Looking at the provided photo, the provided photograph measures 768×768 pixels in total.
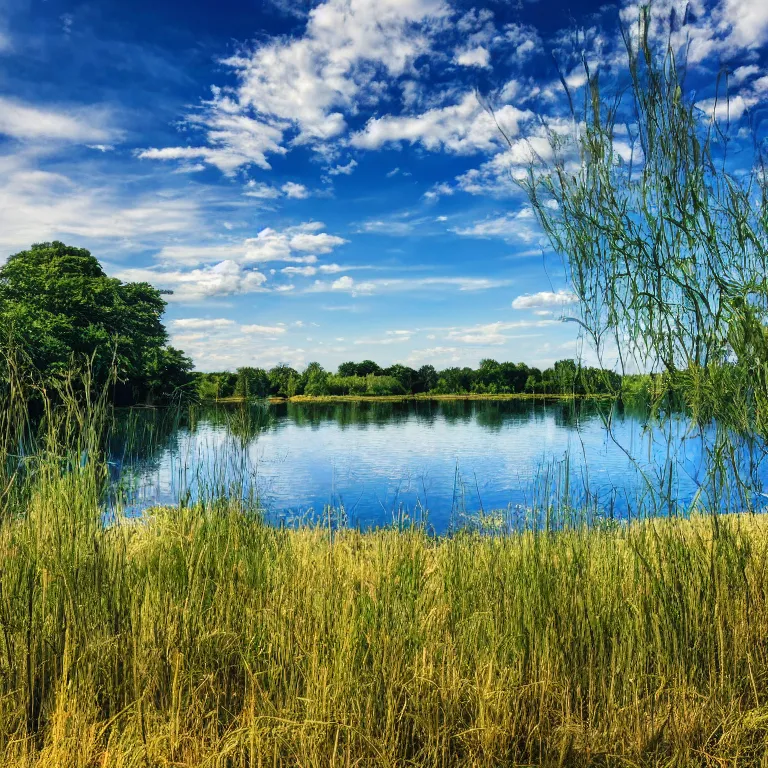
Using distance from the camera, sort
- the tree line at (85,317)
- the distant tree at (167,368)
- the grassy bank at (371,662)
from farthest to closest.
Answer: the distant tree at (167,368) < the tree line at (85,317) < the grassy bank at (371,662)

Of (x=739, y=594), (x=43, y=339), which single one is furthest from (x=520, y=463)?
(x=739, y=594)

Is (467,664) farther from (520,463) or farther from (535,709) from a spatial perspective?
(520,463)

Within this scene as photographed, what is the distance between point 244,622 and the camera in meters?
2.93

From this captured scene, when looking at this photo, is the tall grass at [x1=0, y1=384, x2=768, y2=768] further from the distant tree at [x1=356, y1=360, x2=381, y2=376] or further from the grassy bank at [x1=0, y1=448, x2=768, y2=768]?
the distant tree at [x1=356, y1=360, x2=381, y2=376]

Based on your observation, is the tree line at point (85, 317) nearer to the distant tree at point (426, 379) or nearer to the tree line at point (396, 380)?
the tree line at point (396, 380)

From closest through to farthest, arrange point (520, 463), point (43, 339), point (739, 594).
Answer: point (739, 594) < point (43, 339) < point (520, 463)

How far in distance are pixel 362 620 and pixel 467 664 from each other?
52 centimetres

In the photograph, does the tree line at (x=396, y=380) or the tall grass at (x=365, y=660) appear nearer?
the tall grass at (x=365, y=660)

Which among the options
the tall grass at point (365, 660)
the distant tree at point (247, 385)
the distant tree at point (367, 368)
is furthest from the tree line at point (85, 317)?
the distant tree at point (367, 368)

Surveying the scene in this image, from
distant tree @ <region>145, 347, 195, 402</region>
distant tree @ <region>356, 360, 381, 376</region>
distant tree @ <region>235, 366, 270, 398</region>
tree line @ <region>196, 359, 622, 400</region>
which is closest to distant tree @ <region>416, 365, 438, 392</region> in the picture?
tree line @ <region>196, 359, 622, 400</region>

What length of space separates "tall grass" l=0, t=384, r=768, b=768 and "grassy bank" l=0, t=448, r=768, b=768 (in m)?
0.01

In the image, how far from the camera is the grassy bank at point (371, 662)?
2.32 metres

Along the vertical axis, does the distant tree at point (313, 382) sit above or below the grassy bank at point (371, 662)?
above

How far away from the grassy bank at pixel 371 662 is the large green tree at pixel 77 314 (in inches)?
608
